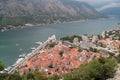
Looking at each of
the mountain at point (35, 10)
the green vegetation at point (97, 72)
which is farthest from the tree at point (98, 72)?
the mountain at point (35, 10)

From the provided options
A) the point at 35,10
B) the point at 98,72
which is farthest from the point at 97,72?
the point at 35,10

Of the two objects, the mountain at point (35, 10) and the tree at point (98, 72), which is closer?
the tree at point (98, 72)

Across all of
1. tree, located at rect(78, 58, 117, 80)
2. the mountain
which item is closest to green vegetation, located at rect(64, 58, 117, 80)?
tree, located at rect(78, 58, 117, 80)

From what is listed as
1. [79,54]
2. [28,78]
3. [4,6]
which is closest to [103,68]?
[28,78]

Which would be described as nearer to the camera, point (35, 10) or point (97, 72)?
point (97, 72)

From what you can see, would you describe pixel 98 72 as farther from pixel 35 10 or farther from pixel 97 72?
pixel 35 10

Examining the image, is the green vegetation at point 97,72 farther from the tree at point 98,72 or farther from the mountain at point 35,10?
the mountain at point 35,10

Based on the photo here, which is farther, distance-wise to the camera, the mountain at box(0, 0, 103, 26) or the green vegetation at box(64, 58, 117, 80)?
the mountain at box(0, 0, 103, 26)

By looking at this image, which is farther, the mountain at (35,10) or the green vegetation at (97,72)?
the mountain at (35,10)

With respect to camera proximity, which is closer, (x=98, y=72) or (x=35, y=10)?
(x=98, y=72)

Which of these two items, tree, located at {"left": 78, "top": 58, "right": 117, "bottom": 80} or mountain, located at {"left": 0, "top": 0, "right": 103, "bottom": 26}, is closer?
tree, located at {"left": 78, "top": 58, "right": 117, "bottom": 80}

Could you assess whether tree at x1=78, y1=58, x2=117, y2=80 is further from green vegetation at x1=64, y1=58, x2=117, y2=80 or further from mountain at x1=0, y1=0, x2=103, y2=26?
mountain at x1=0, y1=0, x2=103, y2=26
